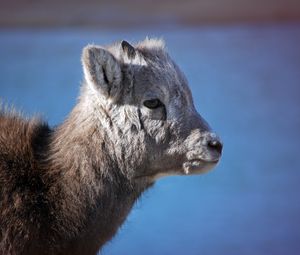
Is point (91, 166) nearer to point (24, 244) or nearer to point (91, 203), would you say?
point (91, 203)

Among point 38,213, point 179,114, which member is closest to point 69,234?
point 38,213

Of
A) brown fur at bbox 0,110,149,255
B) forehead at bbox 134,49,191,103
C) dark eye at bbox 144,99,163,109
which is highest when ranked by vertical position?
forehead at bbox 134,49,191,103

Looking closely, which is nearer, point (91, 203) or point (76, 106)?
point (91, 203)

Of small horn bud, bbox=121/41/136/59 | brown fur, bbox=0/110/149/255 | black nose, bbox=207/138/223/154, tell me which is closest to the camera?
brown fur, bbox=0/110/149/255

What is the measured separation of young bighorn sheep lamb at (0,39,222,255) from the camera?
10.7ft

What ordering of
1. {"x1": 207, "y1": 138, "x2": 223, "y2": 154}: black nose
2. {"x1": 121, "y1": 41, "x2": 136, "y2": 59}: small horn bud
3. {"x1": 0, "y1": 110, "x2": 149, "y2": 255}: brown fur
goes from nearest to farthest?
{"x1": 0, "y1": 110, "x2": 149, "y2": 255}: brown fur
{"x1": 207, "y1": 138, "x2": 223, "y2": 154}: black nose
{"x1": 121, "y1": 41, "x2": 136, "y2": 59}: small horn bud

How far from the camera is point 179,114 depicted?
3.34m

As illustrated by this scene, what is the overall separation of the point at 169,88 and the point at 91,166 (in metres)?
0.51

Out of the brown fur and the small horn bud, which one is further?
the small horn bud

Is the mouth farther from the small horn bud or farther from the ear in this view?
the small horn bud

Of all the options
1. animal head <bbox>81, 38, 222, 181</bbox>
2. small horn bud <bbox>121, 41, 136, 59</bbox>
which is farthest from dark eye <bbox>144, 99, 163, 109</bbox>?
small horn bud <bbox>121, 41, 136, 59</bbox>

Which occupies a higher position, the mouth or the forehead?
the forehead

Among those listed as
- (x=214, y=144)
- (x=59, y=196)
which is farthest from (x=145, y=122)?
(x=59, y=196)

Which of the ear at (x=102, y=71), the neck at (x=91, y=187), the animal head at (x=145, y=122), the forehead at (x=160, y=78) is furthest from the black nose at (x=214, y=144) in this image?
the ear at (x=102, y=71)
